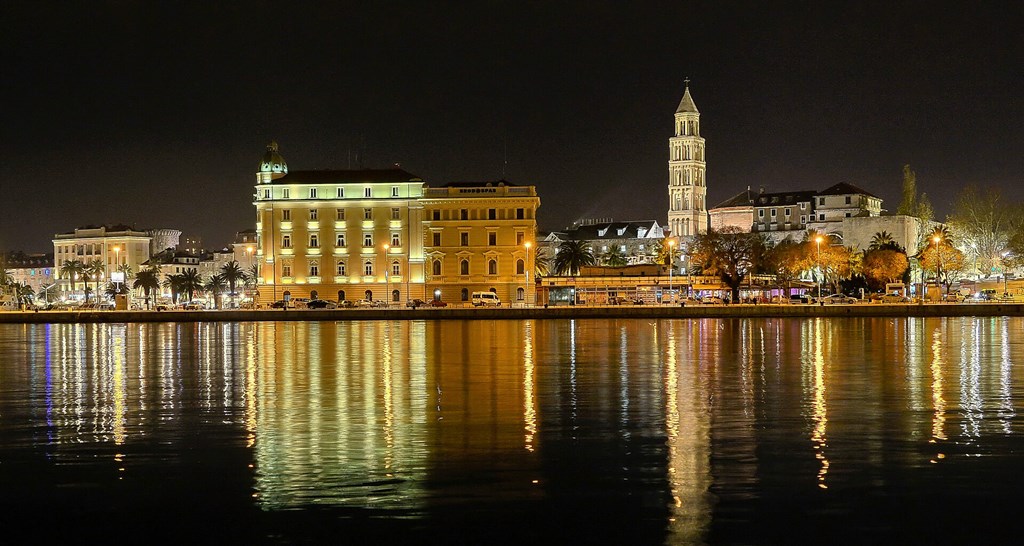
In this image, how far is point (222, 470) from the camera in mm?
14812

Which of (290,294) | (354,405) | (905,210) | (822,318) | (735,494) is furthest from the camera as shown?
(905,210)

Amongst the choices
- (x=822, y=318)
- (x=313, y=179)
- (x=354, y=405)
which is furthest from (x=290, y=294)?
(x=354, y=405)

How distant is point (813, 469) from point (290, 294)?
3447 inches

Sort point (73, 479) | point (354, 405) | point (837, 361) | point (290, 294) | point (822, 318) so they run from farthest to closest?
point (290, 294)
point (822, 318)
point (837, 361)
point (354, 405)
point (73, 479)

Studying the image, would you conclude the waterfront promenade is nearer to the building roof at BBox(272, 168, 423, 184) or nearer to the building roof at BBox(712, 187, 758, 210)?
the building roof at BBox(272, 168, 423, 184)

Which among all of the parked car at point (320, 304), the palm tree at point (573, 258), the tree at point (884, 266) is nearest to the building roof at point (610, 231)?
the palm tree at point (573, 258)

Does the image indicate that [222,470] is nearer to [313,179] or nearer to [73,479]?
[73,479]

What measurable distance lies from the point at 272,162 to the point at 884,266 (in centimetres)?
5806

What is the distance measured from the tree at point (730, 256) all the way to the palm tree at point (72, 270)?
4241 inches

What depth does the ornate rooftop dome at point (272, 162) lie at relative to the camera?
101562mm

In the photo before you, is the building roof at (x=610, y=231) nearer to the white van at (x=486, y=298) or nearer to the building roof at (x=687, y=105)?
the building roof at (x=687, y=105)

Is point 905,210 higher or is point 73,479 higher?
point 905,210

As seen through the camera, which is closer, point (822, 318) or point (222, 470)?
point (222, 470)

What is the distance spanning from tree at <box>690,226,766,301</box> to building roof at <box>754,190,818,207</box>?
65133 millimetres
